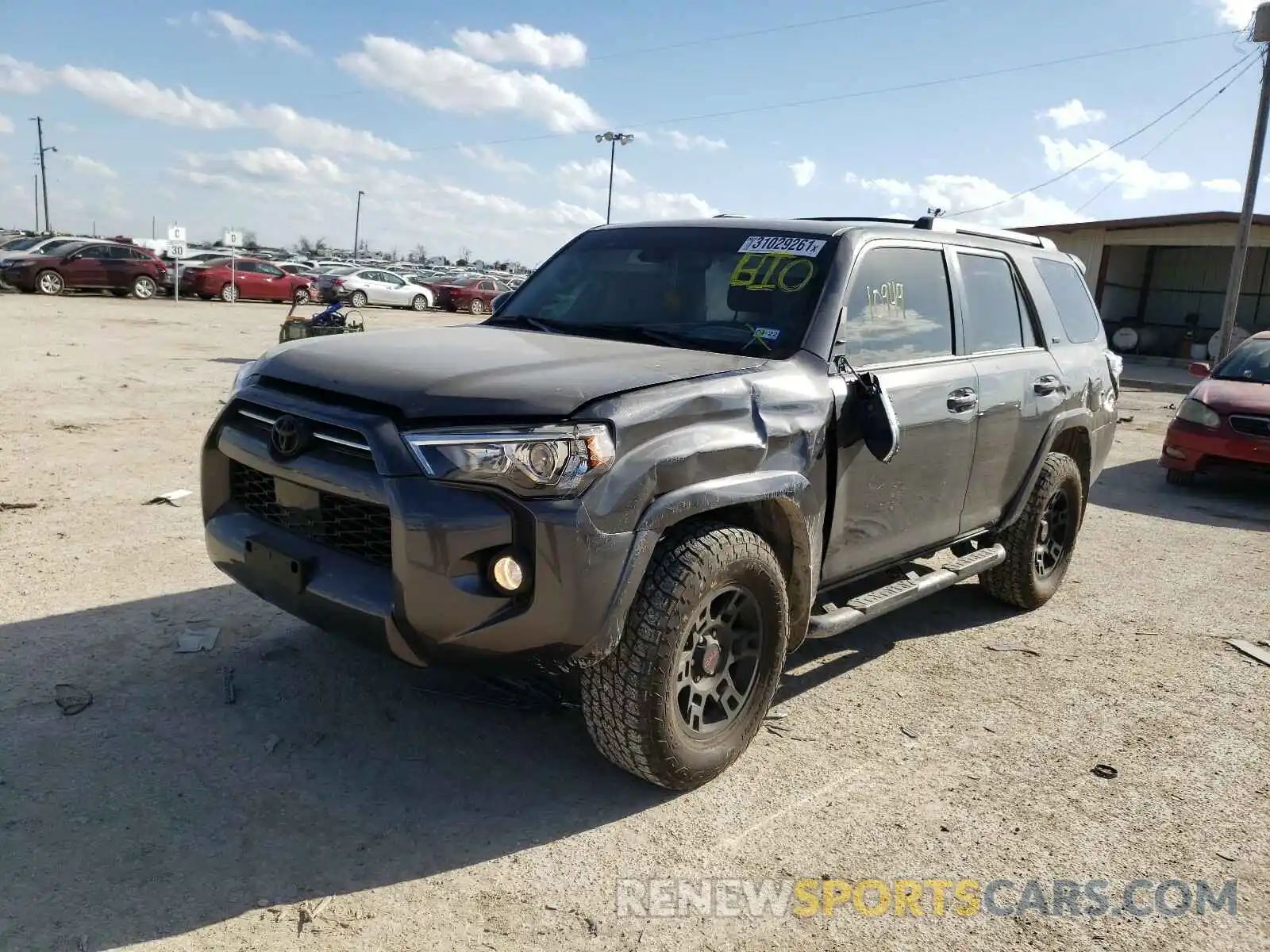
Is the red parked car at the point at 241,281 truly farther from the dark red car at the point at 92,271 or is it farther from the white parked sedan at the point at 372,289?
the dark red car at the point at 92,271

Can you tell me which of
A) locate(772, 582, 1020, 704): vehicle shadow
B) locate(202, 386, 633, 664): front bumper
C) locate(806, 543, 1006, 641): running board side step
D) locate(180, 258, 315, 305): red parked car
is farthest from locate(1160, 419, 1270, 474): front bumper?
locate(180, 258, 315, 305): red parked car

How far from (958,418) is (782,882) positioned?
2260mm

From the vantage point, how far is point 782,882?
9.52 ft

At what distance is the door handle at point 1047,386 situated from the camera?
5000 mm

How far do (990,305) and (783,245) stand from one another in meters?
1.40

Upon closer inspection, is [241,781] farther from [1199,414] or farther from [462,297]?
[462,297]

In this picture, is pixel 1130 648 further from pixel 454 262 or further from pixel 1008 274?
pixel 454 262

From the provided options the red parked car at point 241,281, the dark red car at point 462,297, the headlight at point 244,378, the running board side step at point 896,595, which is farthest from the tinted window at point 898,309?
the dark red car at point 462,297

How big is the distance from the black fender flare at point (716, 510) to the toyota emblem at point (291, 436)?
42.6 inches

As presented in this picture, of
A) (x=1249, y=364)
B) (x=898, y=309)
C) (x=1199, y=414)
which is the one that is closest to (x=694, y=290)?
(x=898, y=309)

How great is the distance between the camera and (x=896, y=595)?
4.10 meters

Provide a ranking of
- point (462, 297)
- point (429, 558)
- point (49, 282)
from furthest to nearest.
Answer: point (462, 297) < point (49, 282) < point (429, 558)

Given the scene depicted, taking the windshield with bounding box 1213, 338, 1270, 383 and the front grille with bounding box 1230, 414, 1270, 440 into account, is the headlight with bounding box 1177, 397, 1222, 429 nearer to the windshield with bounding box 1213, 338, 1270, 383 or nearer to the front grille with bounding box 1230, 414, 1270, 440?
the front grille with bounding box 1230, 414, 1270, 440

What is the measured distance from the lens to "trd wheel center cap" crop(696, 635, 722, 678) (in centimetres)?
327
